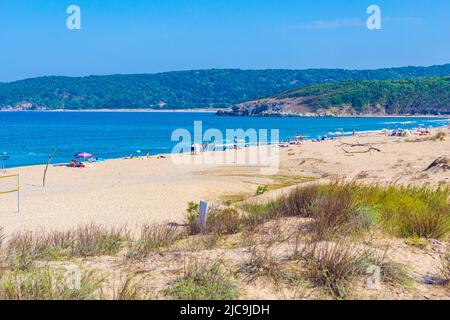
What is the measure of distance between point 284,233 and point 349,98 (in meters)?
146

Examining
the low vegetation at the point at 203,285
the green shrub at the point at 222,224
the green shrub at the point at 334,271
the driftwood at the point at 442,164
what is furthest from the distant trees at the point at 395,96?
the low vegetation at the point at 203,285

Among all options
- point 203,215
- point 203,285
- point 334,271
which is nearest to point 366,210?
point 334,271

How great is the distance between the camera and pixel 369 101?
476 ft

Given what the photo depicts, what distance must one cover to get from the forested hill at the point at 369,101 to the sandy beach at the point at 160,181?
11307 cm

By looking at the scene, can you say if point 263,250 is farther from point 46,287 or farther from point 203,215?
point 203,215

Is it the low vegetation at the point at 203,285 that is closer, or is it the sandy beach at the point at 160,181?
the low vegetation at the point at 203,285

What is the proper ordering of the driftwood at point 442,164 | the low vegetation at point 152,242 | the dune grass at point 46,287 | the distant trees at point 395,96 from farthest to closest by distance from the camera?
1. the distant trees at point 395,96
2. the driftwood at point 442,164
3. the low vegetation at point 152,242
4. the dune grass at point 46,287

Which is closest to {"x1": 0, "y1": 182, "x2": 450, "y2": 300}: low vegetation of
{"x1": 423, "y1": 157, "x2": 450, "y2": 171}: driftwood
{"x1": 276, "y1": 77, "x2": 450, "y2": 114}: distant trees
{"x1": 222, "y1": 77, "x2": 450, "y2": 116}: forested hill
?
{"x1": 423, "y1": 157, "x2": 450, "y2": 171}: driftwood

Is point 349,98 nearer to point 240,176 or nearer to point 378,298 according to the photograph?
point 240,176

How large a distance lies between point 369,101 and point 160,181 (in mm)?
132547

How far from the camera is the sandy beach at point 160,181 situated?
12.7m

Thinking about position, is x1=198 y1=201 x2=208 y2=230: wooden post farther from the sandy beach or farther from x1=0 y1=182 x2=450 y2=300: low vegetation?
the sandy beach

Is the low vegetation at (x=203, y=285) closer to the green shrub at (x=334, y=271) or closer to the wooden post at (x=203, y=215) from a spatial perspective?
the green shrub at (x=334, y=271)

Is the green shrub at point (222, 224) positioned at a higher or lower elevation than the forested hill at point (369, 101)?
lower
